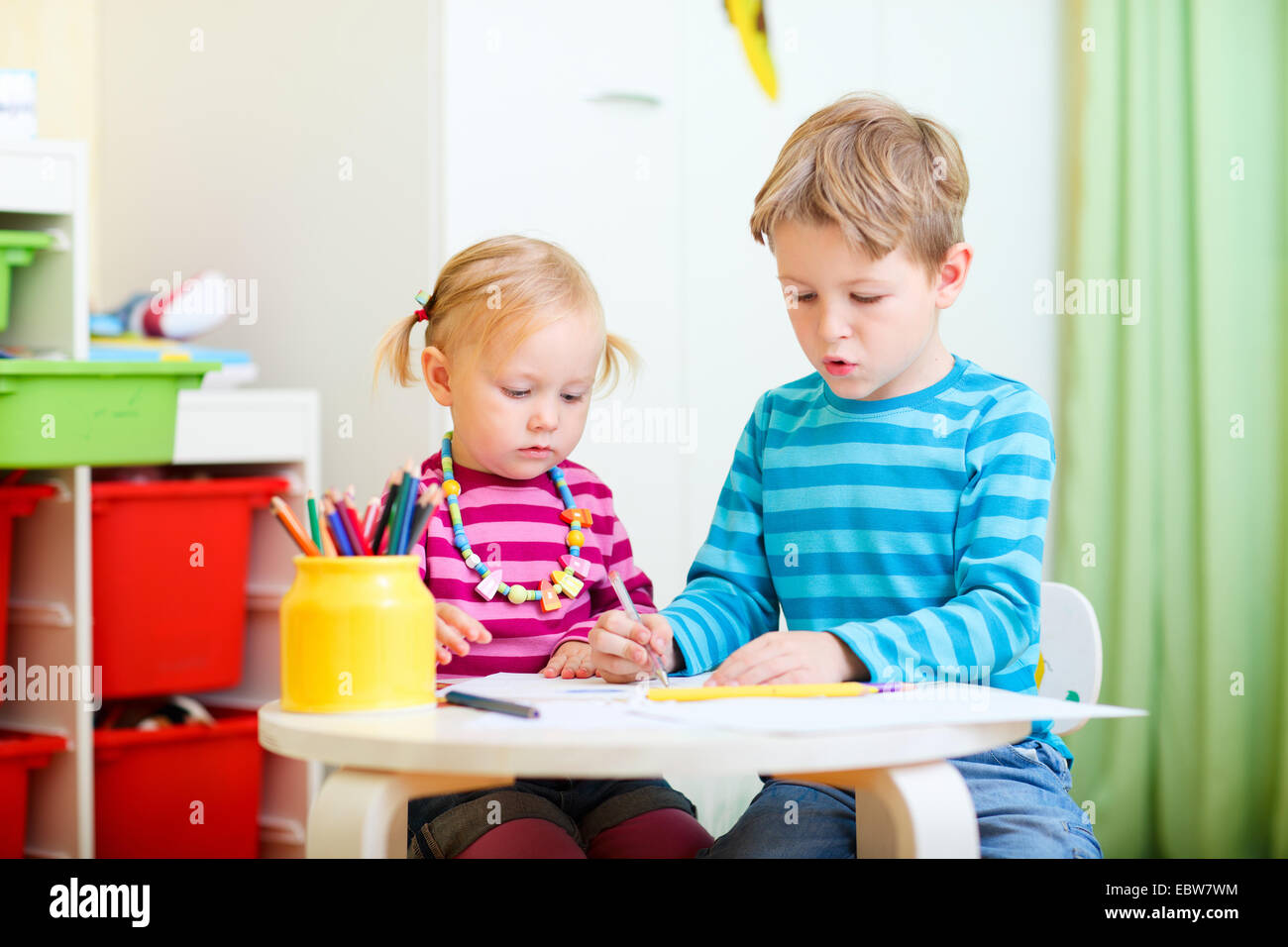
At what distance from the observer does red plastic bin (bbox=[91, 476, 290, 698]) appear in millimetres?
1786

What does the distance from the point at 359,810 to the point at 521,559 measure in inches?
16.9

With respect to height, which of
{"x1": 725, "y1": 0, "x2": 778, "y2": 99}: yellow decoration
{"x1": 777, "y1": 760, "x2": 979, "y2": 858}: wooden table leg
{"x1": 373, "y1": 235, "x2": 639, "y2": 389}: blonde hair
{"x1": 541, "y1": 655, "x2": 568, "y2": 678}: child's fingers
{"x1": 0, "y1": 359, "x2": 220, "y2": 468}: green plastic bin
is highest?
{"x1": 725, "y1": 0, "x2": 778, "y2": 99}: yellow decoration

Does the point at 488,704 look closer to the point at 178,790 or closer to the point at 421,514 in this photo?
the point at 421,514

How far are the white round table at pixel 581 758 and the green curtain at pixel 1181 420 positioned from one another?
4.33 ft

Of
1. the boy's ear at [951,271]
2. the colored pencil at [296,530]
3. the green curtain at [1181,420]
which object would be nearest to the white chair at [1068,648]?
the boy's ear at [951,271]

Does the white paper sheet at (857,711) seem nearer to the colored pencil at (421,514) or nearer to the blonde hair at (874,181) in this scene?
the colored pencil at (421,514)

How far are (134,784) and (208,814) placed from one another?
11cm

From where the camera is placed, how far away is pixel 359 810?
0.68 m

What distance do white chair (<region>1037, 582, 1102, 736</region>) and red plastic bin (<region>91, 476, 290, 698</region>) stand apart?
112 cm

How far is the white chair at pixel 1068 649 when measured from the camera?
1182 mm

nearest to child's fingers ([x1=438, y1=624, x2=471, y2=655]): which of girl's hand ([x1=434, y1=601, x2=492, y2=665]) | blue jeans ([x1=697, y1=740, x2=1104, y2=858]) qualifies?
girl's hand ([x1=434, y1=601, x2=492, y2=665])

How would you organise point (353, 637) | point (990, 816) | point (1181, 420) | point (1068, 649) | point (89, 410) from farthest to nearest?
point (1181, 420), point (89, 410), point (1068, 649), point (990, 816), point (353, 637)

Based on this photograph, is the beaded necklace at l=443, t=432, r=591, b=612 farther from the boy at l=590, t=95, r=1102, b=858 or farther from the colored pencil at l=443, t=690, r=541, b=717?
the colored pencil at l=443, t=690, r=541, b=717

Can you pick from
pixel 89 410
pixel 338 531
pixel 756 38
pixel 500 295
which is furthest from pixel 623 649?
pixel 756 38
